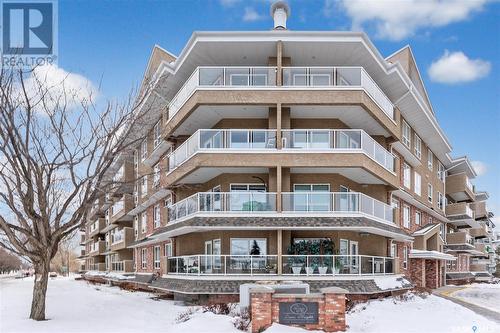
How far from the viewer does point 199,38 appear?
23312 millimetres

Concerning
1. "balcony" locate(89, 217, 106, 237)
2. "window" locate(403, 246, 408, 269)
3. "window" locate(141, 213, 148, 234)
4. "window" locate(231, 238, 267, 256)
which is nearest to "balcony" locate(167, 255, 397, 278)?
"window" locate(231, 238, 267, 256)

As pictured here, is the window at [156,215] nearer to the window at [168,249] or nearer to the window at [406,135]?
the window at [168,249]

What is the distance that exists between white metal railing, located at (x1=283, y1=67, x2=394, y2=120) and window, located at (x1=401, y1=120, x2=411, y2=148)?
7714 millimetres

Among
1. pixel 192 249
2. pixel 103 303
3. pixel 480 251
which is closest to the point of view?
pixel 103 303

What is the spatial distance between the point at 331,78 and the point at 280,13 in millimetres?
5592

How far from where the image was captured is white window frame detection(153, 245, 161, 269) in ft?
109

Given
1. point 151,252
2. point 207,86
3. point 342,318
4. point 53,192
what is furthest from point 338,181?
point 151,252

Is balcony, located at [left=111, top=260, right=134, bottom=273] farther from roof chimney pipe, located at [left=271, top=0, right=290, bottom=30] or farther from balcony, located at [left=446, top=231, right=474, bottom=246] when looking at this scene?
balcony, located at [left=446, top=231, right=474, bottom=246]

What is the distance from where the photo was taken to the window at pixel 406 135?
3227cm

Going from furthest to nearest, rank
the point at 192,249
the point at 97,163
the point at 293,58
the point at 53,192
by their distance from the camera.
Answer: the point at 192,249, the point at 293,58, the point at 53,192, the point at 97,163

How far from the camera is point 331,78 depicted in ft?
81.3

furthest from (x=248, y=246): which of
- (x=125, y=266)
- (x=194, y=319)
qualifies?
(x=125, y=266)

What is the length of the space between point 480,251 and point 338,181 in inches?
1495

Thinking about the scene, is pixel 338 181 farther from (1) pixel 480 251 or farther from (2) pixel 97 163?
(1) pixel 480 251
